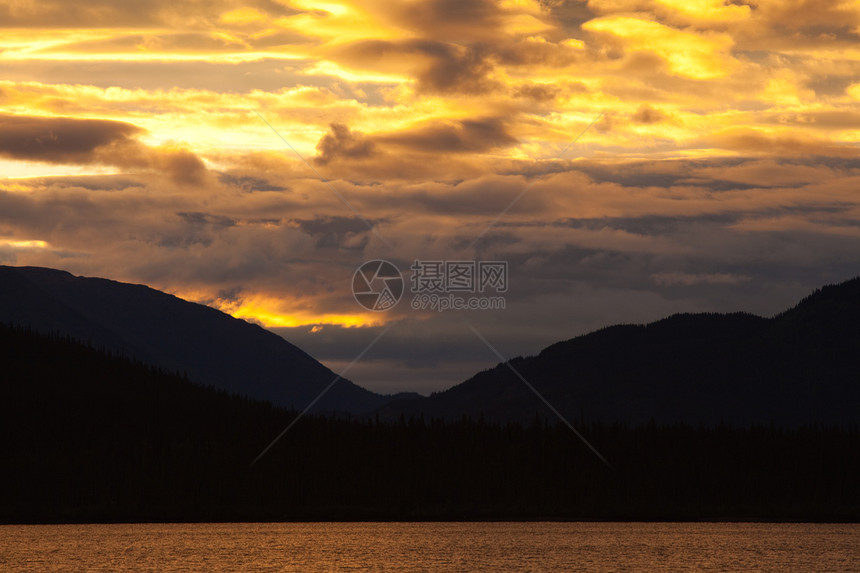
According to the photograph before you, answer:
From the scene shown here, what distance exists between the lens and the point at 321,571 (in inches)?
5807

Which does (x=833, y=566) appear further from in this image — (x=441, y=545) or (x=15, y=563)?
(x=15, y=563)

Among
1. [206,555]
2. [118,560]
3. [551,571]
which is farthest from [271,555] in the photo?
[551,571]

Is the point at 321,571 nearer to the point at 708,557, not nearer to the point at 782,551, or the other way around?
the point at 708,557

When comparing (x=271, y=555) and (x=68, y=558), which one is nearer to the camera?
(x=68, y=558)

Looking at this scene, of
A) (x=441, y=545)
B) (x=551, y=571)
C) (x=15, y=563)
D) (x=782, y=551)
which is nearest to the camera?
(x=551, y=571)

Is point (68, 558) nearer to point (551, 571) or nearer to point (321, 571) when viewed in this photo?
point (321, 571)

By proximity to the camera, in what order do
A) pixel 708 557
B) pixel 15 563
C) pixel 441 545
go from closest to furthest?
pixel 15 563 < pixel 708 557 < pixel 441 545

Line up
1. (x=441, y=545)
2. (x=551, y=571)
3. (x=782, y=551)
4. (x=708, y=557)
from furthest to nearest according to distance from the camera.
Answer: (x=441, y=545) < (x=782, y=551) < (x=708, y=557) < (x=551, y=571)

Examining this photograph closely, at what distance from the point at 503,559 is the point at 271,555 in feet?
122

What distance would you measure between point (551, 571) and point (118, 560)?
64.2 metres

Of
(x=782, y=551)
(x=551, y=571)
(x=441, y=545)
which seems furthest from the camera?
(x=441, y=545)

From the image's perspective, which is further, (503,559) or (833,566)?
(503,559)

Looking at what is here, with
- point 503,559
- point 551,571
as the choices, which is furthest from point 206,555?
point 551,571

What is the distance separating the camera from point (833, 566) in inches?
6063
